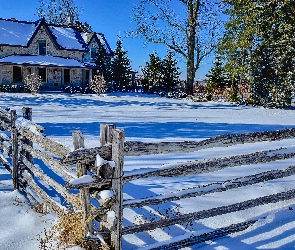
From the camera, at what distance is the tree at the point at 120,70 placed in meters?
38.7

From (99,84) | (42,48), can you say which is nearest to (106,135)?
(99,84)

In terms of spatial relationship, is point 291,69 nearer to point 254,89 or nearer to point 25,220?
point 254,89

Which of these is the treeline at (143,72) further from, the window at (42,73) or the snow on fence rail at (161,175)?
the snow on fence rail at (161,175)

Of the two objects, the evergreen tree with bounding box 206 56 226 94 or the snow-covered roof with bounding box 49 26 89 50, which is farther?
the snow-covered roof with bounding box 49 26 89 50

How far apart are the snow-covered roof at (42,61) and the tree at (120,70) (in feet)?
14.4

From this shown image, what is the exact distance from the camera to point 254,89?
83.4 feet

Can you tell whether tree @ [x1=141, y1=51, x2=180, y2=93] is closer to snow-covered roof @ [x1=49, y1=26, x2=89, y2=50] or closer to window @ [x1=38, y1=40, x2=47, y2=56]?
snow-covered roof @ [x1=49, y1=26, x2=89, y2=50]

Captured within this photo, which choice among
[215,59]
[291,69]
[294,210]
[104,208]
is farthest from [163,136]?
[215,59]

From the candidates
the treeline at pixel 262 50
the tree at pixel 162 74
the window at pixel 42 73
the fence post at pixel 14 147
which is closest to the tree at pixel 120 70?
the tree at pixel 162 74

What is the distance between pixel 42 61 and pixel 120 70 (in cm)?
968

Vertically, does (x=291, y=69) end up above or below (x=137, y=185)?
above

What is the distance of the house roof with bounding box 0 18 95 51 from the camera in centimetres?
3294

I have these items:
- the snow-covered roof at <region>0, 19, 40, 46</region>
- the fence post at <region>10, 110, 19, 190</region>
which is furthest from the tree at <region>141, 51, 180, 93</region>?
the fence post at <region>10, 110, 19, 190</region>

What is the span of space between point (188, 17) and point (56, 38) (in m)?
15.2
